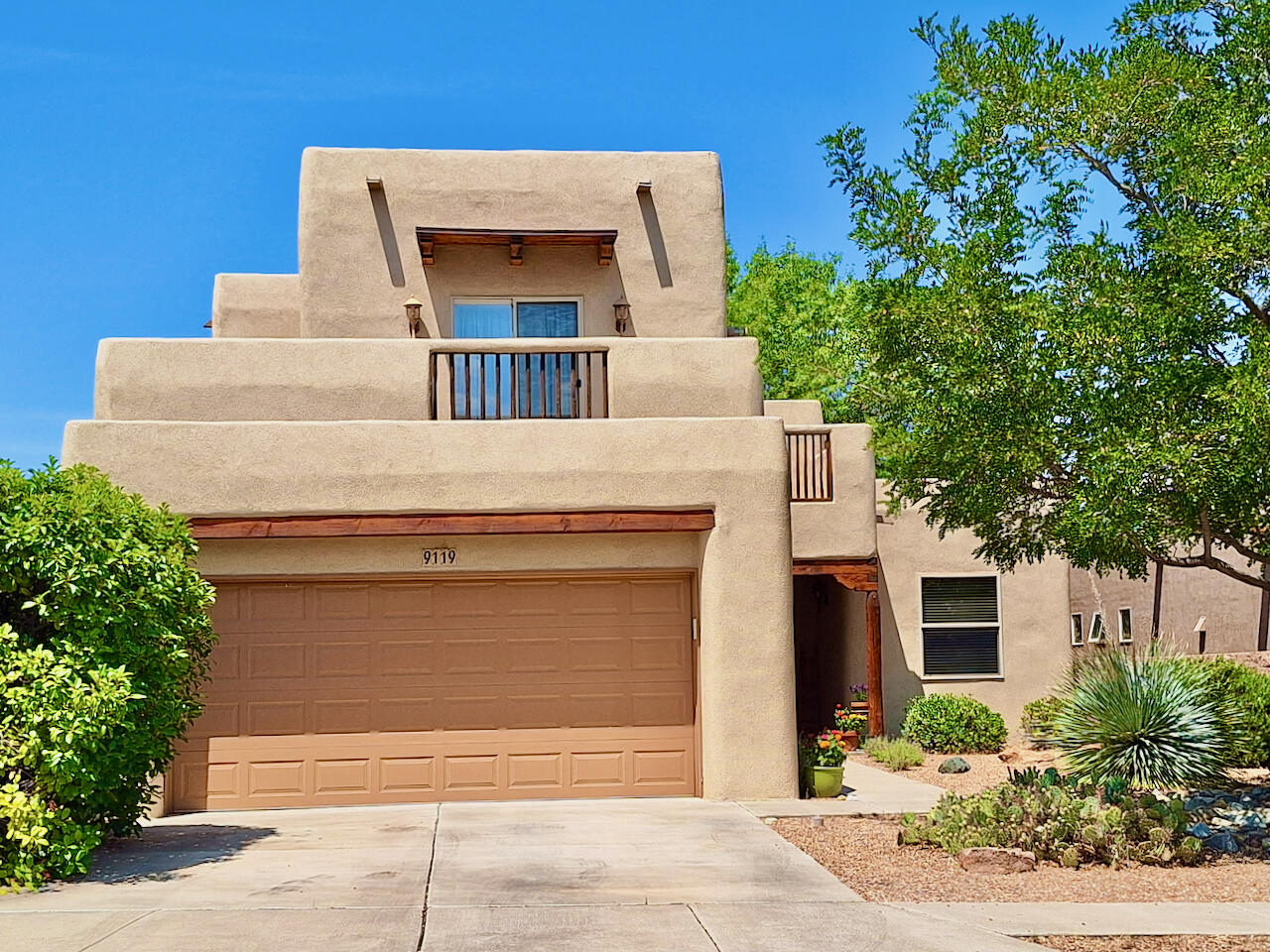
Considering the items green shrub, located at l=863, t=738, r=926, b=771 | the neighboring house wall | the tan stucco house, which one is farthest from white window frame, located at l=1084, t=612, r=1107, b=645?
the tan stucco house

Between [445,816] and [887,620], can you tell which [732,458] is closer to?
[445,816]

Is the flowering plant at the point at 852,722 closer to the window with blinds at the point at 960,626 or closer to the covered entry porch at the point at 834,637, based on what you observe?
the covered entry porch at the point at 834,637

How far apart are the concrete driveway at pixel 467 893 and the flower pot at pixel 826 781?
52.3 inches

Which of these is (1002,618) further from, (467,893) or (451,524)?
(467,893)

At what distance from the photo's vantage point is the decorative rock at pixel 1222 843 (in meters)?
11.3

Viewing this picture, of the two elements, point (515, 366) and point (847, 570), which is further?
point (847, 570)

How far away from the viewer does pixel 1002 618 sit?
2070cm

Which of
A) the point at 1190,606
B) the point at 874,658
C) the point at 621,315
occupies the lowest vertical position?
the point at 874,658

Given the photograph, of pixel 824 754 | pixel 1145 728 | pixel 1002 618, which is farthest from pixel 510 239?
pixel 1145 728

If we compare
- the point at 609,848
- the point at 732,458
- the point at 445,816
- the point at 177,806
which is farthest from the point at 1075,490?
Result: the point at 177,806

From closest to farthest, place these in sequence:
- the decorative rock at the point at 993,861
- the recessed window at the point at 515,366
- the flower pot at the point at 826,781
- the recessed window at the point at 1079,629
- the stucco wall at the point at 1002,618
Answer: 1. the decorative rock at the point at 993,861
2. the flower pot at the point at 826,781
3. the recessed window at the point at 515,366
4. the stucco wall at the point at 1002,618
5. the recessed window at the point at 1079,629

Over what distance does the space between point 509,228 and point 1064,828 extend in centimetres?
1079

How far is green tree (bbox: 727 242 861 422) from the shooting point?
33969mm

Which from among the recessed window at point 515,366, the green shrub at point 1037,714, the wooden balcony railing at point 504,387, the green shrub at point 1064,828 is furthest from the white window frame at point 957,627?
the green shrub at point 1064,828
